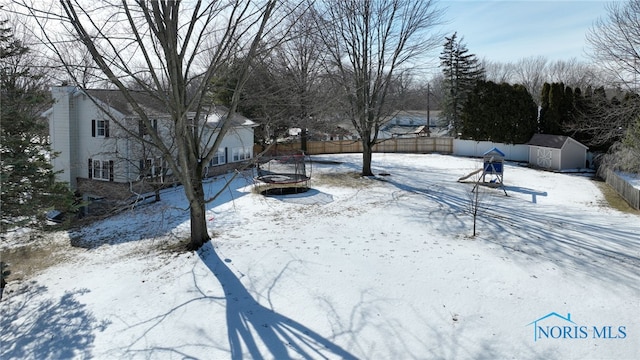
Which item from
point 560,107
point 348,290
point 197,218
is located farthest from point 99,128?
point 560,107

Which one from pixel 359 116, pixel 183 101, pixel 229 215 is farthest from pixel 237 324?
pixel 359 116

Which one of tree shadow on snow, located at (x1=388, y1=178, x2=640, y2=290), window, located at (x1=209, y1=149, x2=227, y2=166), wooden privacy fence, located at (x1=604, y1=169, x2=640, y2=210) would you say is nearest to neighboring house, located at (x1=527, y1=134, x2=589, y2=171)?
wooden privacy fence, located at (x1=604, y1=169, x2=640, y2=210)

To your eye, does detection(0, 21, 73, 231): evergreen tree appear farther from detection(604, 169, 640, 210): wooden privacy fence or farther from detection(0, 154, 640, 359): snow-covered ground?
detection(604, 169, 640, 210): wooden privacy fence

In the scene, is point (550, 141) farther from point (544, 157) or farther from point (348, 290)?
point (348, 290)

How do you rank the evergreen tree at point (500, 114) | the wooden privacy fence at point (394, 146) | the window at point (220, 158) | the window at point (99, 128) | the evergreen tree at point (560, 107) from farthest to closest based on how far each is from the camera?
1. the wooden privacy fence at point (394, 146)
2. the evergreen tree at point (500, 114)
3. the evergreen tree at point (560, 107)
4. the window at point (220, 158)
5. the window at point (99, 128)

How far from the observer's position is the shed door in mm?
24641

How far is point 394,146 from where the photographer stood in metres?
34.7

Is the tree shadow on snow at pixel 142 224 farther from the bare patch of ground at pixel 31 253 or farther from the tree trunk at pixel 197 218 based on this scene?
the tree trunk at pixel 197 218

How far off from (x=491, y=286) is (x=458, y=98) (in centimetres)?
3304

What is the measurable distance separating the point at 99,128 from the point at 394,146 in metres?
22.5

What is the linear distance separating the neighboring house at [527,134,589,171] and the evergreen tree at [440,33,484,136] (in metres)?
11.8

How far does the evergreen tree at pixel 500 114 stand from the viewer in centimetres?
2855

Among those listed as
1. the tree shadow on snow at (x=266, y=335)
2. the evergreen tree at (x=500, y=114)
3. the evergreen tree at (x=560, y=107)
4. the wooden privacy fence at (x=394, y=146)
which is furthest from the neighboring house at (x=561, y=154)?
the tree shadow on snow at (x=266, y=335)

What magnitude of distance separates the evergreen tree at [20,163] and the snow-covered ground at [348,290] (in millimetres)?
1673
